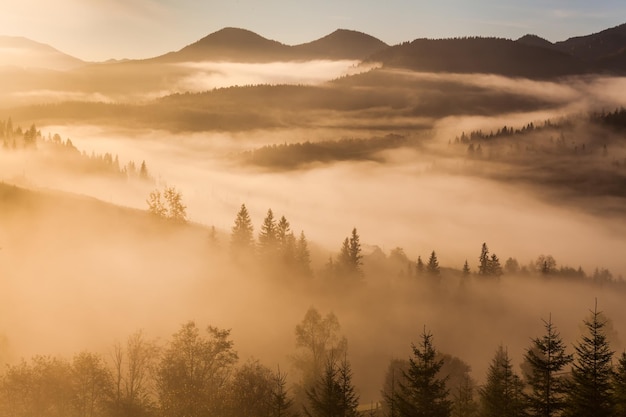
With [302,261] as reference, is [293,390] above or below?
below

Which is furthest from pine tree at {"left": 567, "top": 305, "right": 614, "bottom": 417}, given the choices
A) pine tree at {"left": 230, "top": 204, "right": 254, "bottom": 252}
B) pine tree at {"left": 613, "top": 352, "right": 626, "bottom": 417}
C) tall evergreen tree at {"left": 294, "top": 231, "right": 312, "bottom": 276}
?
pine tree at {"left": 230, "top": 204, "right": 254, "bottom": 252}

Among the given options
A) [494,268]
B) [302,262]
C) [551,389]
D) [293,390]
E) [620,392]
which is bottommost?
[494,268]

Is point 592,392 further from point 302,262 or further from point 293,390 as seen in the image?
point 302,262

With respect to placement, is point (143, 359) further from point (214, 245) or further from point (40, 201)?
point (40, 201)

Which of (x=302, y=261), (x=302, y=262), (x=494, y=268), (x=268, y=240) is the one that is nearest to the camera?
(x=302, y=262)

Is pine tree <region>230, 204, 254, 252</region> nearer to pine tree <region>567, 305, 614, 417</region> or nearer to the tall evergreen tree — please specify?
the tall evergreen tree

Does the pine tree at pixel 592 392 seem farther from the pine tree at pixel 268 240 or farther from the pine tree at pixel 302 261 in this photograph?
the pine tree at pixel 268 240

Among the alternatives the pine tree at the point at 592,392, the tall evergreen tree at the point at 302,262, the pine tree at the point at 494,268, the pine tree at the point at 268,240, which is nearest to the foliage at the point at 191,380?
the pine tree at the point at 592,392

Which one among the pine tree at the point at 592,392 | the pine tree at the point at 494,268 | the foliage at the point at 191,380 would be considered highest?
the pine tree at the point at 592,392

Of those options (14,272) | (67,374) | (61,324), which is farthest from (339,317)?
(67,374)

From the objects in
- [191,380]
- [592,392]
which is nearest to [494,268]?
[191,380]

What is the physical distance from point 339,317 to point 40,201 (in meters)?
79.5

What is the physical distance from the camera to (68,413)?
73.8 m

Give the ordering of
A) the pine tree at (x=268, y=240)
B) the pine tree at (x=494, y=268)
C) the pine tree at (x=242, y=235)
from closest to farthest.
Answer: the pine tree at (x=268, y=240) < the pine tree at (x=242, y=235) < the pine tree at (x=494, y=268)
